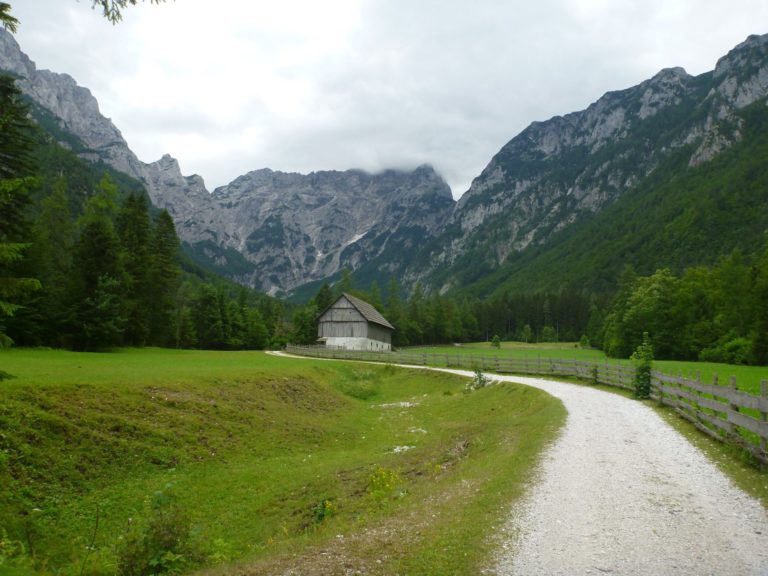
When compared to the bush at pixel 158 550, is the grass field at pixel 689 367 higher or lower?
higher

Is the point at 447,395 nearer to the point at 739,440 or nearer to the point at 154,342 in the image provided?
the point at 739,440

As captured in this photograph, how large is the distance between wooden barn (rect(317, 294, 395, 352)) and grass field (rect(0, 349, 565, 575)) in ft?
169

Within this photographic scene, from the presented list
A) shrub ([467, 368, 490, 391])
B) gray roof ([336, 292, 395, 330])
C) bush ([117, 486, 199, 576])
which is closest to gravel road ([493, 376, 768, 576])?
bush ([117, 486, 199, 576])

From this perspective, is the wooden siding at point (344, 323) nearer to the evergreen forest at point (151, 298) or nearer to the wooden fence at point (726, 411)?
the evergreen forest at point (151, 298)

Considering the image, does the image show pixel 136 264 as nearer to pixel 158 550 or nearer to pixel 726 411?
pixel 158 550

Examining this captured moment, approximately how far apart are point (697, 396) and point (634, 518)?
9.23 m

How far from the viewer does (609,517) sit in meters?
7.70

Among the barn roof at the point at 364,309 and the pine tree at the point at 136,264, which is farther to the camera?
the barn roof at the point at 364,309

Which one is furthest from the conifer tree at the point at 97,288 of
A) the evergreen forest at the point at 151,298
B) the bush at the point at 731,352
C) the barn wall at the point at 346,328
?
the bush at the point at 731,352

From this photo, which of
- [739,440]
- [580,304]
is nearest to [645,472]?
[739,440]

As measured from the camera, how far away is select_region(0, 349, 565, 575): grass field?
7242 mm

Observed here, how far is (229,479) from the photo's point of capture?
13.7m

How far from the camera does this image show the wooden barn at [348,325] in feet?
243

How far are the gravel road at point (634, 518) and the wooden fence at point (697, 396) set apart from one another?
1.09 metres
